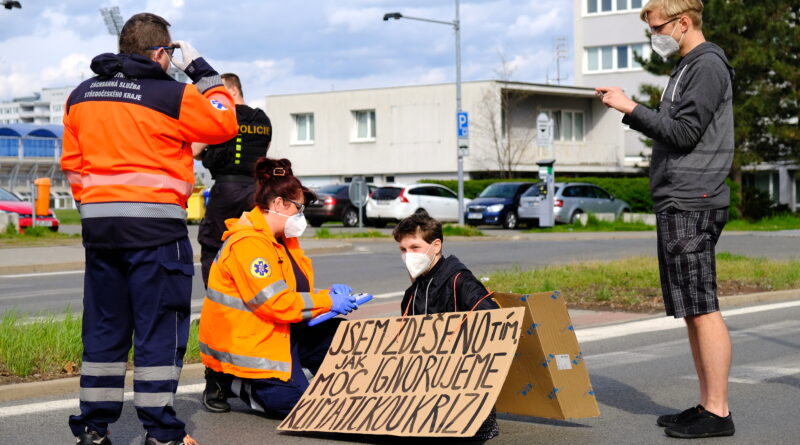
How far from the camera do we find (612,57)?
6800 centimetres

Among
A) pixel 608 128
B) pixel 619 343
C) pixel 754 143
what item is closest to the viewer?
pixel 619 343

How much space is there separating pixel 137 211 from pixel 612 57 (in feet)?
214

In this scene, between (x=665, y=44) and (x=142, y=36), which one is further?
(x=665, y=44)

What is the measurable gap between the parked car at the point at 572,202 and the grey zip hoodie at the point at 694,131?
92.7 feet

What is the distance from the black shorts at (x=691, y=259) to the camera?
550 centimetres

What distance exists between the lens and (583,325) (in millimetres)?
10539

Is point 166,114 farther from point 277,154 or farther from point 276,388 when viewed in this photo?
point 277,154

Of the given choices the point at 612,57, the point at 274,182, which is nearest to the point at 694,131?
the point at 274,182

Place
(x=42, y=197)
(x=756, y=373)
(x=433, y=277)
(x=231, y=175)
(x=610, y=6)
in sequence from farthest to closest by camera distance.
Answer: (x=610, y=6) → (x=42, y=197) → (x=231, y=175) → (x=756, y=373) → (x=433, y=277)

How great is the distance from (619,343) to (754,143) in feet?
103

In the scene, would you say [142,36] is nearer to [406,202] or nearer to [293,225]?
[293,225]

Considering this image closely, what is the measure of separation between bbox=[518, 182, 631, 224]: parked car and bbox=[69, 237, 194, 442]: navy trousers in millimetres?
29123

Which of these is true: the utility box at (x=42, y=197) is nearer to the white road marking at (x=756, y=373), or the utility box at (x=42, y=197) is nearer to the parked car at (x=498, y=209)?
the parked car at (x=498, y=209)

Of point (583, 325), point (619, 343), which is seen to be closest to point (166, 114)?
point (619, 343)
